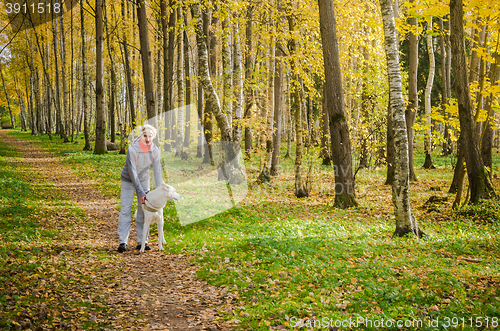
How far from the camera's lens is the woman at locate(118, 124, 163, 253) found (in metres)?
6.70

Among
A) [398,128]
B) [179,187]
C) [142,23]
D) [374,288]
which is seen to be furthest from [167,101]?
[374,288]

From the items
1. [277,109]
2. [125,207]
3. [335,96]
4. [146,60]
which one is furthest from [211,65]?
[125,207]

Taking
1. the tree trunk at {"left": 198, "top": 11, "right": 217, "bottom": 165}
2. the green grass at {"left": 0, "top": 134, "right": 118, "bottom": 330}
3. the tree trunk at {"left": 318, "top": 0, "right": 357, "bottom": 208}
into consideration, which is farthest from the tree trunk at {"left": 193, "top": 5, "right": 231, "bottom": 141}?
the green grass at {"left": 0, "top": 134, "right": 118, "bottom": 330}

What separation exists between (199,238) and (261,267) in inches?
87.8

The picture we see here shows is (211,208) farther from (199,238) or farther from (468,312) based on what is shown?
(468,312)

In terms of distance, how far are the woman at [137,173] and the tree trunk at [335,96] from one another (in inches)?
239

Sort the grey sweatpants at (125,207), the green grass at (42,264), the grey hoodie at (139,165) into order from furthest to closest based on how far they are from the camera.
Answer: the grey sweatpants at (125,207) → the grey hoodie at (139,165) → the green grass at (42,264)

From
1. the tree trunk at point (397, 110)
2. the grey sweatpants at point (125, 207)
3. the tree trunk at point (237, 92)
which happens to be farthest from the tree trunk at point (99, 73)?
the tree trunk at point (397, 110)

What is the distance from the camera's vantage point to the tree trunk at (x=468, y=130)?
9.44 m

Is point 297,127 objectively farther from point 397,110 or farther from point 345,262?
point 345,262

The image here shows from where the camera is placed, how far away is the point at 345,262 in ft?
20.9

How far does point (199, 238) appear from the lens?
794 centimetres

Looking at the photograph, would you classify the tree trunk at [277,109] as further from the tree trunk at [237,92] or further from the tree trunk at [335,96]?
the tree trunk at [335,96]

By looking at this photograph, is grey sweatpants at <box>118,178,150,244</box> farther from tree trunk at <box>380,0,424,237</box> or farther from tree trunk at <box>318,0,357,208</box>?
tree trunk at <box>318,0,357,208</box>
